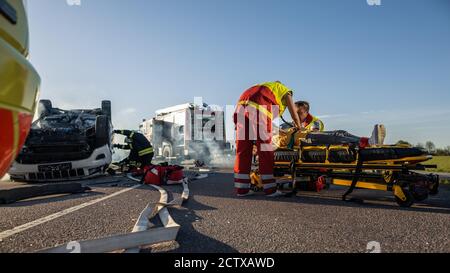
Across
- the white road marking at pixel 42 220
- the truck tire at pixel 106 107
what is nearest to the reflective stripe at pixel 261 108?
the white road marking at pixel 42 220

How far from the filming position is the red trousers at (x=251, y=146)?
439 cm

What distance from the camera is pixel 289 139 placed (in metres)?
4.78

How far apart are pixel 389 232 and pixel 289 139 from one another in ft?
8.68

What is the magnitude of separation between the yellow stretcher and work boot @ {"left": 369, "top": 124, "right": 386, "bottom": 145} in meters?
0.68

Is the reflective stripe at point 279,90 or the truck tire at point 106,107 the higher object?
the truck tire at point 106,107

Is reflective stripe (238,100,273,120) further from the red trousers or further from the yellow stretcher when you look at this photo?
A: the yellow stretcher

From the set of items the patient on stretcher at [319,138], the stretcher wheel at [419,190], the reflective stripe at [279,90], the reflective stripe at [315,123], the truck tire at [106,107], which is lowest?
the stretcher wheel at [419,190]

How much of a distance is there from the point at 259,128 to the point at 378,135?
6.08ft

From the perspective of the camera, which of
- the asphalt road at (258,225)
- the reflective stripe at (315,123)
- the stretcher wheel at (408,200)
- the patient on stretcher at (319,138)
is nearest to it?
the asphalt road at (258,225)

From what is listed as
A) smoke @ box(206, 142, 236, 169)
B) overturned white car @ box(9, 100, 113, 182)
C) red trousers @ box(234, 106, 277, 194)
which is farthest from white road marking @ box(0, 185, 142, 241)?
smoke @ box(206, 142, 236, 169)

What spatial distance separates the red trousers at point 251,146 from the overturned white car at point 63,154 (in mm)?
4105

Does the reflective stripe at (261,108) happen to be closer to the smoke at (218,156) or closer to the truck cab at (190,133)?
the truck cab at (190,133)

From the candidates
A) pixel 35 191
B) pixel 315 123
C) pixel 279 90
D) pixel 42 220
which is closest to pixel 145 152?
pixel 35 191
